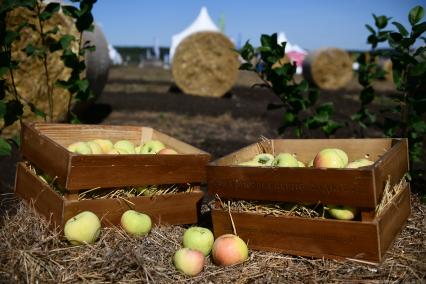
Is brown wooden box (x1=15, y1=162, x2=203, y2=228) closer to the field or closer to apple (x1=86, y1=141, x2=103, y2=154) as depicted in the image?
the field

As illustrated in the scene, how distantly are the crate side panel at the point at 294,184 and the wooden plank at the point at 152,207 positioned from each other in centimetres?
40

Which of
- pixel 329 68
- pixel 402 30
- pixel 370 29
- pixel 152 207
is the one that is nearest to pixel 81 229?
pixel 152 207

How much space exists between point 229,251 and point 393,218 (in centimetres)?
85

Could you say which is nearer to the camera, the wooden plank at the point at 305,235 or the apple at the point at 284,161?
the wooden plank at the point at 305,235

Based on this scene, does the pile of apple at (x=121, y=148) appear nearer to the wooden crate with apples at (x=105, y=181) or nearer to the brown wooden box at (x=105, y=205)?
the wooden crate with apples at (x=105, y=181)

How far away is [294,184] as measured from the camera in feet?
7.50

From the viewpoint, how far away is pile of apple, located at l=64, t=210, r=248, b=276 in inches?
88.1

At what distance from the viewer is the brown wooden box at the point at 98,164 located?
2477mm

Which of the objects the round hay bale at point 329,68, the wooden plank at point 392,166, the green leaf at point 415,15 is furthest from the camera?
the round hay bale at point 329,68

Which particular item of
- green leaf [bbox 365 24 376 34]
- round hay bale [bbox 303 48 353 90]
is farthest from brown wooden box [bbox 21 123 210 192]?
round hay bale [bbox 303 48 353 90]

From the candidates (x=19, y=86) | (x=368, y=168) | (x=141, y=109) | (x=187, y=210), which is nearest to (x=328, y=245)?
(x=368, y=168)

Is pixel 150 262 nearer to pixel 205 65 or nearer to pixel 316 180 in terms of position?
pixel 316 180

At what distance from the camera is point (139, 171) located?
2.67 meters

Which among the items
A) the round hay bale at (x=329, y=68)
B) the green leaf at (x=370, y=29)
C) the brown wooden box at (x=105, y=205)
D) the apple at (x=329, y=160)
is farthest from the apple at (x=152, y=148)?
the round hay bale at (x=329, y=68)
